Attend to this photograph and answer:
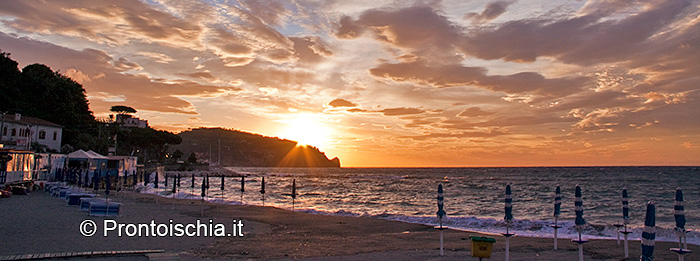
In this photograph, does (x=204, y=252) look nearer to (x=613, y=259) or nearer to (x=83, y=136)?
(x=613, y=259)

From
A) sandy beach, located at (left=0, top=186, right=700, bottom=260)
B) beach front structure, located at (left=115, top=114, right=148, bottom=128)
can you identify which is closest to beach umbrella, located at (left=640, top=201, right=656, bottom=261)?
sandy beach, located at (left=0, top=186, right=700, bottom=260)

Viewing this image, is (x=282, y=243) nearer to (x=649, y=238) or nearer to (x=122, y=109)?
(x=649, y=238)

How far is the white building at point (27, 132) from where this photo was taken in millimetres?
42875

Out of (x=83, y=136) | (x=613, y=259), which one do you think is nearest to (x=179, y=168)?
(x=83, y=136)

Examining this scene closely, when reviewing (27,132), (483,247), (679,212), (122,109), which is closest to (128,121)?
(122,109)

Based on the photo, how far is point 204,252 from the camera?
1184cm

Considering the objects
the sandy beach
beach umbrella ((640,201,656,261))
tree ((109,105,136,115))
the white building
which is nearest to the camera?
beach umbrella ((640,201,656,261))

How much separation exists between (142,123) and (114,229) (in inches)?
5251

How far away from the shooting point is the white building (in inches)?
1688

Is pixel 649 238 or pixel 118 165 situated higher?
pixel 118 165

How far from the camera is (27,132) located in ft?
159

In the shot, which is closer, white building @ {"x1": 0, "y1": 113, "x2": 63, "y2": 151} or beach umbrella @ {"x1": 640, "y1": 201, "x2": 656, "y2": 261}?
beach umbrella @ {"x1": 640, "y1": 201, "x2": 656, "y2": 261}

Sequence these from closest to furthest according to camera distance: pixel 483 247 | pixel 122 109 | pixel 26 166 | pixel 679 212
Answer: pixel 679 212 < pixel 483 247 < pixel 26 166 < pixel 122 109

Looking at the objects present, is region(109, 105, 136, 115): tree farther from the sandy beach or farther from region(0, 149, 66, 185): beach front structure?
the sandy beach
